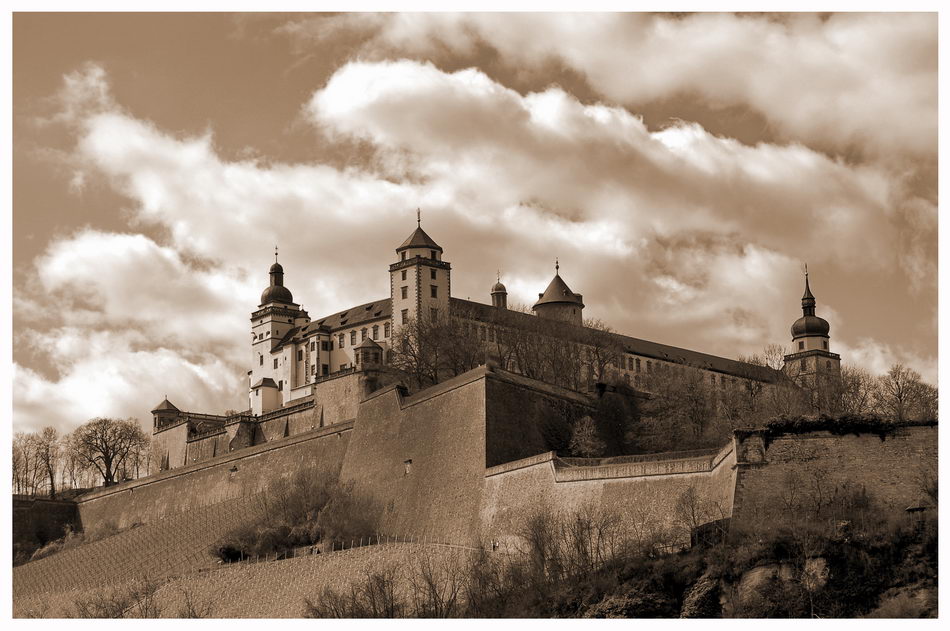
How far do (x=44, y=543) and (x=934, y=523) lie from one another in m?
54.7

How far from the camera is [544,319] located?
80625 mm

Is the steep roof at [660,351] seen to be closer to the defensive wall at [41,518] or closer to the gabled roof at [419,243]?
the gabled roof at [419,243]

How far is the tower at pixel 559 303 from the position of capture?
90875 millimetres

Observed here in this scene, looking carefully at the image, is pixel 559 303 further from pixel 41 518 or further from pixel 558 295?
pixel 41 518

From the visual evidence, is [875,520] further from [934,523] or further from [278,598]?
[278,598]

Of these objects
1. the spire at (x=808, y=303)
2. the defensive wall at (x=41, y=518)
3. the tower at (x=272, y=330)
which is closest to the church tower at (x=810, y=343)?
the spire at (x=808, y=303)

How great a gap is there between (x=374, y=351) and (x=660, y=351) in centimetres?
2924

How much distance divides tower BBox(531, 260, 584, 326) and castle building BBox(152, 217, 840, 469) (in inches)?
3.5

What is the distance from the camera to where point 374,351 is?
80688mm

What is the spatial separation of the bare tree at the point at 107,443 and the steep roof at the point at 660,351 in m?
25.3

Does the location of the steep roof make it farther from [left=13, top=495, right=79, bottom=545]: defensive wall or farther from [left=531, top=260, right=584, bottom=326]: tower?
[left=13, top=495, right=79, bottom=545]: defensive wall

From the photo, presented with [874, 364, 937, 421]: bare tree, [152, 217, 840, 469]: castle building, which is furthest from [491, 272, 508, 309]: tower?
[874, 364, 937, 421]: bare tree

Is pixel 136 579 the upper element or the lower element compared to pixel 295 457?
lower
